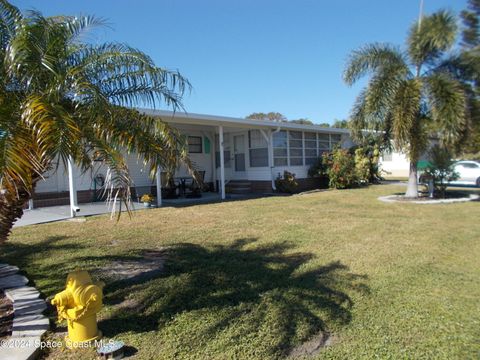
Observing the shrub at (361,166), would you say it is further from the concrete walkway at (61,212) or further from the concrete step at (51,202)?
the concrete step at (51,202)

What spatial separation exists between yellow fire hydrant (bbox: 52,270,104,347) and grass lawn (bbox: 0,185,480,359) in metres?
0.16

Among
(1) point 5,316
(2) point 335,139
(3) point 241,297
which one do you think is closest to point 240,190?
(2) point 335,139

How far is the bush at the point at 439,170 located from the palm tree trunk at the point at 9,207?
13.3 meters

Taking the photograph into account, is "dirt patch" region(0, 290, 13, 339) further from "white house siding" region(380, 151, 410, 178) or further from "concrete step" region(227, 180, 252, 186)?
"white house siding" region(380, 151, 410, 178)

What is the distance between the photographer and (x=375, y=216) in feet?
32.4

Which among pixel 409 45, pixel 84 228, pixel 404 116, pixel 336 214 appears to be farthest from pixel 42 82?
pixel 409 45

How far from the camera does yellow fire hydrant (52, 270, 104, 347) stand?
128 inches

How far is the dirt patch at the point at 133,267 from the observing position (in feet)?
17.3

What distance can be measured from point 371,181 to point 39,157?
2122 cm

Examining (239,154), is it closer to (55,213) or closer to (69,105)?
(55,213)

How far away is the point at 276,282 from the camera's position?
4.88m

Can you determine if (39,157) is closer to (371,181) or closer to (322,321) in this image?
(322,321)

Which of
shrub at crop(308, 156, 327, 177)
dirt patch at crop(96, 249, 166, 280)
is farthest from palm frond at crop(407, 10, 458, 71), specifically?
dirt patch at crop(96, 249, 166, 280)

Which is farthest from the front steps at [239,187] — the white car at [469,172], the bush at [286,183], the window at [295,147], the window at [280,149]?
the white car at [469,172]
